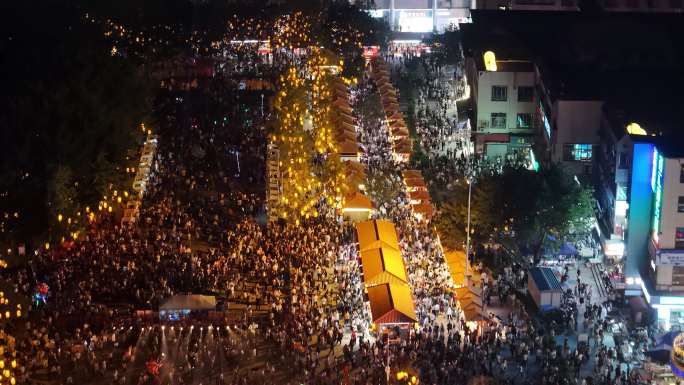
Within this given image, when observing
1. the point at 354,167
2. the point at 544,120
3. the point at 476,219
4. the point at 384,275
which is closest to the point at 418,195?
the point at 354,167

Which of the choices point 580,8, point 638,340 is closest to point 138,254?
point 638,340

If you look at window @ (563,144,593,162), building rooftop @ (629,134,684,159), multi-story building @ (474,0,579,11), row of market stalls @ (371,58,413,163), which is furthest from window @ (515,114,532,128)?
multi-story building @ (474,0,579,11)

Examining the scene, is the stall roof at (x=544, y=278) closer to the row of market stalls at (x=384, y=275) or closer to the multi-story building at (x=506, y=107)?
the row of market stalls at (x=384, y=275)

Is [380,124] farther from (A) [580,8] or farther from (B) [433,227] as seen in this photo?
(A) [580,8]

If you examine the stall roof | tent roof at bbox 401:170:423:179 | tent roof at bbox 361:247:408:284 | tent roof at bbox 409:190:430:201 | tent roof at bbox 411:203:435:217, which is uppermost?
tent roof at bbox 401:170:423:179

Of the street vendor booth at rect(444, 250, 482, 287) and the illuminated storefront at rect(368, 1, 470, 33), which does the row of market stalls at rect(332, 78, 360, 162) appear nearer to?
the street vendor booth at rect(444, 250, 482, 287)

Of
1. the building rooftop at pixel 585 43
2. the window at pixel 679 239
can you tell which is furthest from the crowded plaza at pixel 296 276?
the building rooftop at pixel 585 43

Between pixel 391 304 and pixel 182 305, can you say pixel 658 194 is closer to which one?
pixel 391 304

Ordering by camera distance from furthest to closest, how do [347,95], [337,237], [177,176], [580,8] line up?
[580,8]
[347,95]
[177,176]
[337,237]
